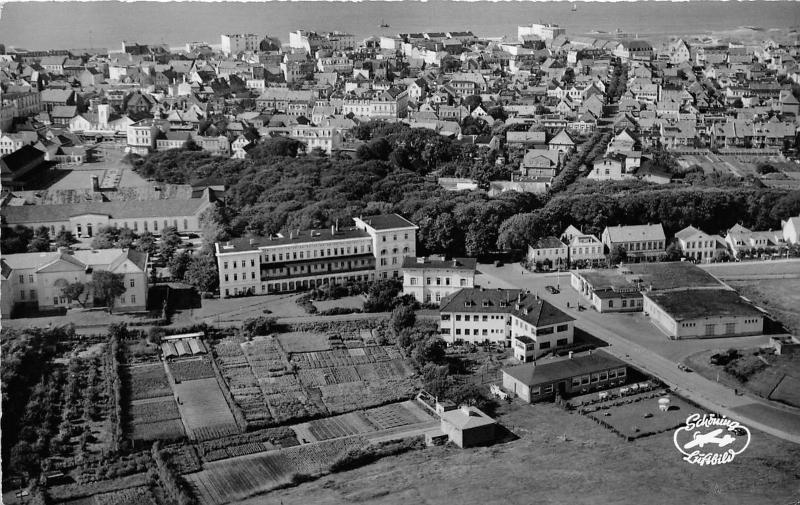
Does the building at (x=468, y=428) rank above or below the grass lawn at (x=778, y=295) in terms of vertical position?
below

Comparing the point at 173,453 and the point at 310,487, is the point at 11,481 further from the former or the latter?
the point at 310,487

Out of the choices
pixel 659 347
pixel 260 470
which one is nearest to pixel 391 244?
pixel 659 347

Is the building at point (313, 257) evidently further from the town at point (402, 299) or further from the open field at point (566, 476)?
the open field at point (566, 476)

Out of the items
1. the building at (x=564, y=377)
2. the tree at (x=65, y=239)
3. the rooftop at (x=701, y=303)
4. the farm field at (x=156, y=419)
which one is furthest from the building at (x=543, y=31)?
the farm field at (x=156, y=419)

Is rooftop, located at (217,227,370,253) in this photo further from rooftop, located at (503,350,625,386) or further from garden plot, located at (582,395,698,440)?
garden plot, located at (582,395,698,440)

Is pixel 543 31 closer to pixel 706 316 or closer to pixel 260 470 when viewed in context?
pixel 706 316
